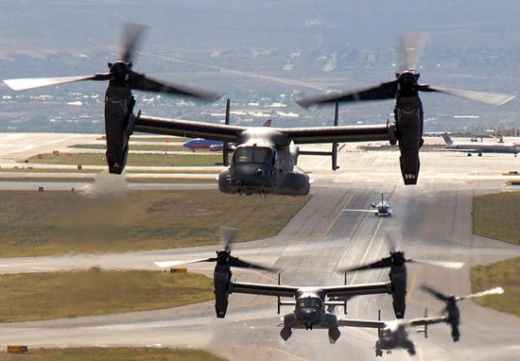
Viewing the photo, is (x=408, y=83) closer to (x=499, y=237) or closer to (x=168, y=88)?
(x=168, y=88)

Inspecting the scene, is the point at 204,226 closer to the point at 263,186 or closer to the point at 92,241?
the point at 92,241

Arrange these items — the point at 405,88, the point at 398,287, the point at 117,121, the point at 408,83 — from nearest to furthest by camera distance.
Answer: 1. the point at 408,83
2. the point at 405,88
3. the point at 117,121
4. the point at 398,287

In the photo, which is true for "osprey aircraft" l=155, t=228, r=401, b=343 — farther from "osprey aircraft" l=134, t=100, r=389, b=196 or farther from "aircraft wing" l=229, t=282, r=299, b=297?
"osprey aircraft" l=134, t=100, r=389, b=196

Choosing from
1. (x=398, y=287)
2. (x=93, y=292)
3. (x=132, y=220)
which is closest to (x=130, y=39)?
(x=398, y=287)

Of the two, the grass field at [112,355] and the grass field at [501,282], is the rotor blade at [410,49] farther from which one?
the grass field at [501,282]

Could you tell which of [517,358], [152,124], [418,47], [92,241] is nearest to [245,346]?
[92,241]

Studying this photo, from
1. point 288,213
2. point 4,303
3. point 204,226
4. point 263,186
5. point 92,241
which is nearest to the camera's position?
point 263,186
